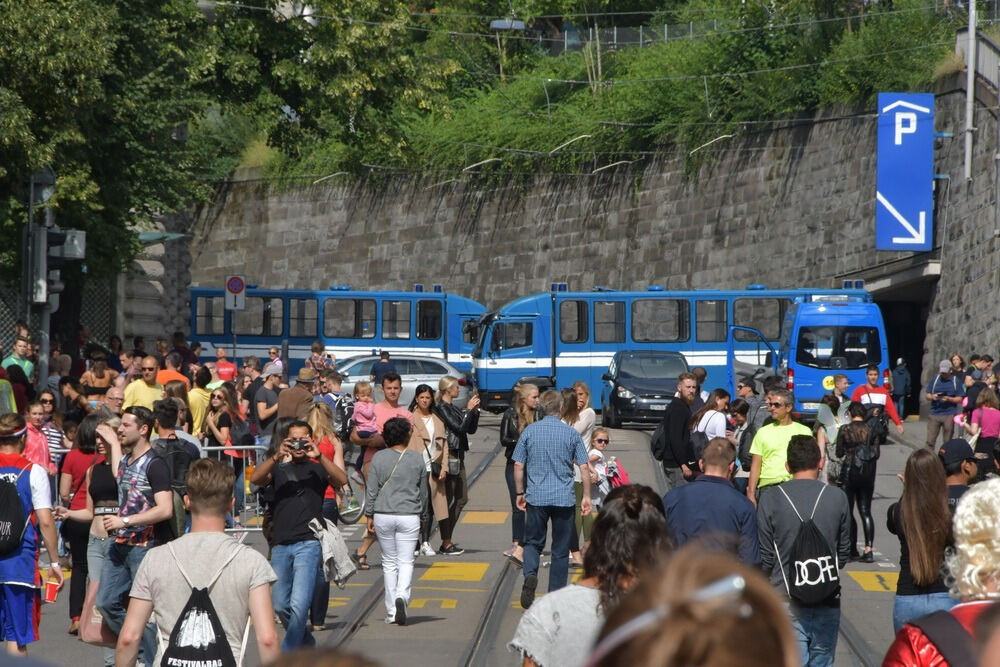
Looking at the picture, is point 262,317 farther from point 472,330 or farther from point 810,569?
point 810,569

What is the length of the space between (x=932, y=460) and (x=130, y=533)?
13.7 ft

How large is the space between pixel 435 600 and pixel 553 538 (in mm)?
1772

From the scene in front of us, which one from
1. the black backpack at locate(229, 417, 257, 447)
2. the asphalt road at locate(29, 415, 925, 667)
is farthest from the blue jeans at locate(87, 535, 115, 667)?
the black backpack at locate(229, 417, 257, 447)

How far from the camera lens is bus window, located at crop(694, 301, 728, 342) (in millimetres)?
36062

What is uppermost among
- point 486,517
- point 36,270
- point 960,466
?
point 36,270

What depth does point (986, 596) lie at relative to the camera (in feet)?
13.3

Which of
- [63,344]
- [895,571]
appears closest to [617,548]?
[895,571]

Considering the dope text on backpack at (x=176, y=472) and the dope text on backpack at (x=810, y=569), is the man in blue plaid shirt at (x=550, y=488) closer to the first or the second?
the dope text on backpack at (x=176, y=472)

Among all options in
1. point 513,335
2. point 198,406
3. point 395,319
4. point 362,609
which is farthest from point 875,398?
point 395,319

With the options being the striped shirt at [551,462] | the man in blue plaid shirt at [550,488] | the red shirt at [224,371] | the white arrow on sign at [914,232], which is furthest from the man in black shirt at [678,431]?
the white arrow on sign at [914,232]

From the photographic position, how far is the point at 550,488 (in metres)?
10.8

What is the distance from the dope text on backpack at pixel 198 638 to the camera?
5.54 meters

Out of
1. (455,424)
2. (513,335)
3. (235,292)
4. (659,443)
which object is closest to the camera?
(659,443)

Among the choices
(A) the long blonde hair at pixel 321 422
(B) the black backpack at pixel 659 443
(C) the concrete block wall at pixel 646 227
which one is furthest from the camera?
(C) the concrete block wall at pixel 646 227
